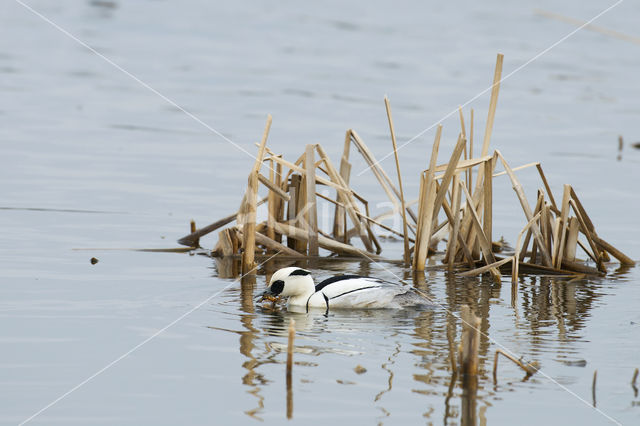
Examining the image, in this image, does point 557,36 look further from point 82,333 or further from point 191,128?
point 82,333

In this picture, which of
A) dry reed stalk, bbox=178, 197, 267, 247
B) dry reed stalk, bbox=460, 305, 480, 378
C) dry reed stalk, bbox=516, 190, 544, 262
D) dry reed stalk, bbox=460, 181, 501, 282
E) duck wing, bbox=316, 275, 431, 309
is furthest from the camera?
dry reed stalk, bbox=178, 197, 267, 247

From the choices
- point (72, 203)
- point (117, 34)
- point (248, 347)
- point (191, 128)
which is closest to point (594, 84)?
point (191, 128)

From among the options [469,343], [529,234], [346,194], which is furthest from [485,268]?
[469,343]

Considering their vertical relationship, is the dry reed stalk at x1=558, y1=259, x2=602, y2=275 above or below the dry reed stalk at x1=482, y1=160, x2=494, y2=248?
below

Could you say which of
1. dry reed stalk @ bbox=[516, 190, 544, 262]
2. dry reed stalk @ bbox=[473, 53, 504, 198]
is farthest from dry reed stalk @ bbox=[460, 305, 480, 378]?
dry reed stalk @ bbox=[473, 53, 504, 198]

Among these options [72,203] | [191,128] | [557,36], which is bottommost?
[72,203]

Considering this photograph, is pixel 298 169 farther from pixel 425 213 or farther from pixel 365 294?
pixel 365 294

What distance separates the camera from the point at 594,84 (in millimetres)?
24203

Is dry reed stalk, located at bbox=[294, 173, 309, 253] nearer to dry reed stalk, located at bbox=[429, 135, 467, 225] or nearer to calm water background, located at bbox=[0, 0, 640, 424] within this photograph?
calm water background, located at bbox=[0, 0, 640, 424]

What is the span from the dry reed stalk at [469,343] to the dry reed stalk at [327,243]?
13.7 feet

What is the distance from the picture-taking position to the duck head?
27.8 feet

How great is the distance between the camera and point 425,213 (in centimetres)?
970

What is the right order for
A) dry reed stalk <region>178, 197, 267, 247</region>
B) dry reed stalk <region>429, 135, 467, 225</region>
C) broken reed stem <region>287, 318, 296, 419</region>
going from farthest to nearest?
dry reed stalk <region>178, 197, 267, 247</region> < dry reed stalk <region>429, 135, 467, 225</region> < broken reed stem <region>287, 318, 296, 419</region>

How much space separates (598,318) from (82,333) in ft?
13.4
